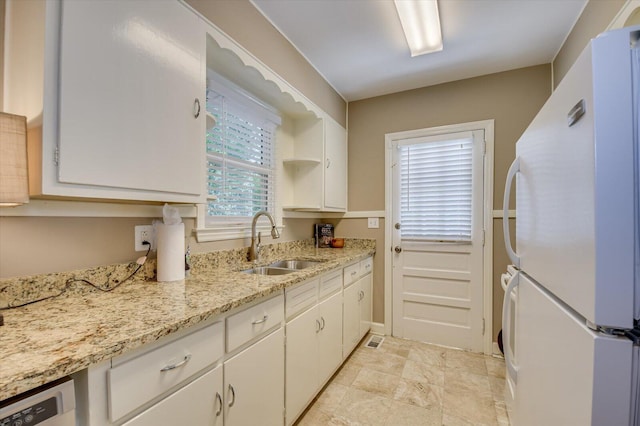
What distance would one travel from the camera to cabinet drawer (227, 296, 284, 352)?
45.1 inches

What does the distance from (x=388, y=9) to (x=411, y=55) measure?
585 millimetres

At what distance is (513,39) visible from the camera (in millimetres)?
2178

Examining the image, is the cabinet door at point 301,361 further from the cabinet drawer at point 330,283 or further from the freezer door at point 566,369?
the freezer door at point 566,369

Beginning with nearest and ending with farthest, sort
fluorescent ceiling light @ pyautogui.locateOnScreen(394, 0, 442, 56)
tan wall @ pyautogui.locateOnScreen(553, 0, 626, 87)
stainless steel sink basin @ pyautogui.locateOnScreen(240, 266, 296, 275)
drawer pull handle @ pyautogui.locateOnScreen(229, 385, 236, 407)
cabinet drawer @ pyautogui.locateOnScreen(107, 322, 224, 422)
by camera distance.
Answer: cabinet drawer @ pyautogui.locateOnScreen(107, 322, 224, 422)
drawer pull handle @ pyautogui.locateOnScreen(229, 385, 236, 407)
tan wall @ pyautogui.locateOnScreen(553, 0, 626, 87)
fluorescent ceiling light @ pyautogui.locateOnScreen(394, 0, 442, 56)
stainless steel sink basin @ pyautogui.locateOnScreen(240, 266, 296, 275)

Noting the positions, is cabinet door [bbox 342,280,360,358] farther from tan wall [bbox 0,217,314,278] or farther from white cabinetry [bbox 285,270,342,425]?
tan wall [bbox 0,217,314,278]

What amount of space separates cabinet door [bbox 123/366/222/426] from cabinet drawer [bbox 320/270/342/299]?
944 millimetres

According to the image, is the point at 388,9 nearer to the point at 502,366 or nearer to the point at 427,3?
the point at 427,3

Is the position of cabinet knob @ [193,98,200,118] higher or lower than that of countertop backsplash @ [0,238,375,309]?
higher

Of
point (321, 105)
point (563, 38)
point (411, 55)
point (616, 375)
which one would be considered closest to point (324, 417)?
point (616, 375)

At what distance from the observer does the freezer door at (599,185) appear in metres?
0.56

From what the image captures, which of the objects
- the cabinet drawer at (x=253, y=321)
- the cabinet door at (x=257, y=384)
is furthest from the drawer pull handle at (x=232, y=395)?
the cabinet drawer at (x=253, y=321)

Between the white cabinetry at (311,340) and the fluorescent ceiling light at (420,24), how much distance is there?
1.80 m

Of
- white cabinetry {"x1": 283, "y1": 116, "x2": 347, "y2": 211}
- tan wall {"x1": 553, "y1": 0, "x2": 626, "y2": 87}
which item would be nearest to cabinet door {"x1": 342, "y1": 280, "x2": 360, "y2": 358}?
white cabinetry {"x1": 283, "y1": 116, "x2": 347, "y2": 211}

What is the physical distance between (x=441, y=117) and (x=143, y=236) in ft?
9.01
